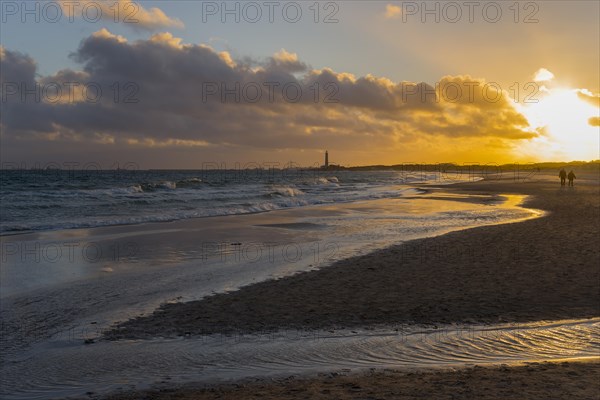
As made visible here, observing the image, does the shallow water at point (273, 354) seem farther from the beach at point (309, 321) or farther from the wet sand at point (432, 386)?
the wet sand at point (432, 386)

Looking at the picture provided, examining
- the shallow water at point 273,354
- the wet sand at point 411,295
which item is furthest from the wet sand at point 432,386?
the wet sand at point 411,295

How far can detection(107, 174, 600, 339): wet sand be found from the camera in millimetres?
8320

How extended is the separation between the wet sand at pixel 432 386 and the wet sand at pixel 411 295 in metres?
2.20

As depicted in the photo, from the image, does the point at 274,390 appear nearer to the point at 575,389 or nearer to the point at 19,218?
the point at 575,389

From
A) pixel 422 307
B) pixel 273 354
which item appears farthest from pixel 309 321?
pixel 422 307

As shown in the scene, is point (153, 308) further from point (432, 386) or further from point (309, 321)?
point (432, 386)

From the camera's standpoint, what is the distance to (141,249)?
53.7 ft

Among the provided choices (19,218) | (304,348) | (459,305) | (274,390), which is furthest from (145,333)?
(19,218)

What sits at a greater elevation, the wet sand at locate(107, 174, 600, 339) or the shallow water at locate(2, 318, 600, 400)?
the wet sand at locate(107, 174, 600, 339)

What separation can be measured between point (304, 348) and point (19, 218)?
2441 centimetres

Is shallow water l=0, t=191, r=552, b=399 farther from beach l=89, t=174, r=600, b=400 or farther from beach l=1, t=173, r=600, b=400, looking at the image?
beach l=89, t=174, r=600, b=400

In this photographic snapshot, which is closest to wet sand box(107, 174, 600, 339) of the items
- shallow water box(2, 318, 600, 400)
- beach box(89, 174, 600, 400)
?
beach box(89, 174, 600, 400)

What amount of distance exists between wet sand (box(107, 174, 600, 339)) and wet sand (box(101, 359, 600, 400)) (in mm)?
2201

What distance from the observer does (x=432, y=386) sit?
545 centimetres
